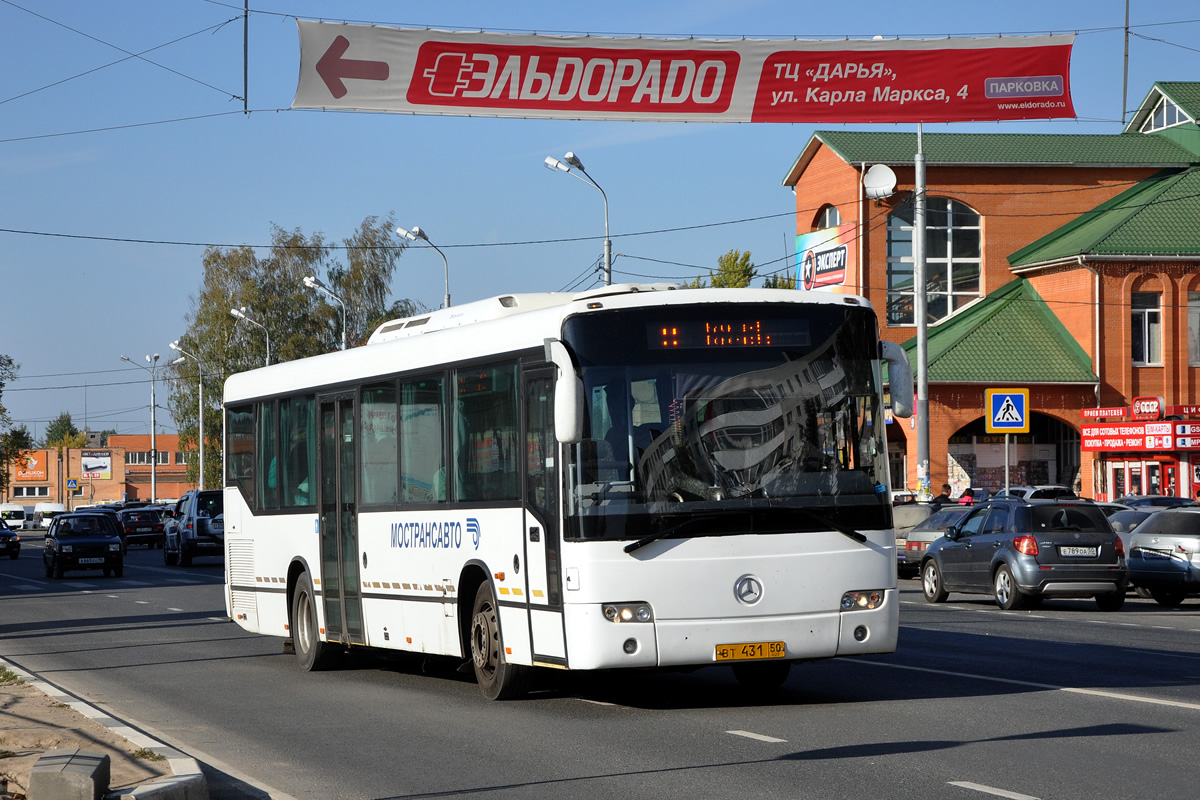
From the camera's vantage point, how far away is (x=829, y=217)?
62094 millimetres

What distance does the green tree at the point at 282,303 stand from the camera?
79812 mm

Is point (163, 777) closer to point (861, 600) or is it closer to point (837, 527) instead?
point (837, 527)

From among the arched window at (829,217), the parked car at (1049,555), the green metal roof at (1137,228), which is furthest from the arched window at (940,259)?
the parked car at (1049,555)

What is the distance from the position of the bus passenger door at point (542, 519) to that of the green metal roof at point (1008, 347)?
39.0m

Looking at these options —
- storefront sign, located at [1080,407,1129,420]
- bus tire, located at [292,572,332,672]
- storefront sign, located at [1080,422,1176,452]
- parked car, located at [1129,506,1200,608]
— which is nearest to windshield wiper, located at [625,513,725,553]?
bus tire, located at [292,572,332,672]

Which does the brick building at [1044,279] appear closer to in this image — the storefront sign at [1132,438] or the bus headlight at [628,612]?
the storefront sign at [1132,438]

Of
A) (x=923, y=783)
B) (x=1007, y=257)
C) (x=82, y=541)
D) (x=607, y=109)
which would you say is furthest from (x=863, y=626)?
(x=1007, y=257)

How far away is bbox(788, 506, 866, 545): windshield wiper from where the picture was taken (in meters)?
11.9

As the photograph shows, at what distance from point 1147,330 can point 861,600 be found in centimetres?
4367

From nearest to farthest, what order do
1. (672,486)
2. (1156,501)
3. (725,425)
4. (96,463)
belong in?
(672,486) → (725,425) → (1156,501) → (96,463)

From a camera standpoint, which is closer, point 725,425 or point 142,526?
point 725,425

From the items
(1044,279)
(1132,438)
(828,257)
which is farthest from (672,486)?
(828,257)

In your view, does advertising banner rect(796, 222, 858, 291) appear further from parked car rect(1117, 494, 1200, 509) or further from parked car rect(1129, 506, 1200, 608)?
parked car rect(1129, 506, 1200, 608)

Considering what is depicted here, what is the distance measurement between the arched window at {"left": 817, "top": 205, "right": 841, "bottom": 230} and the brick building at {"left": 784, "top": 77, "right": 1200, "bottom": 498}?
0.04 metres
